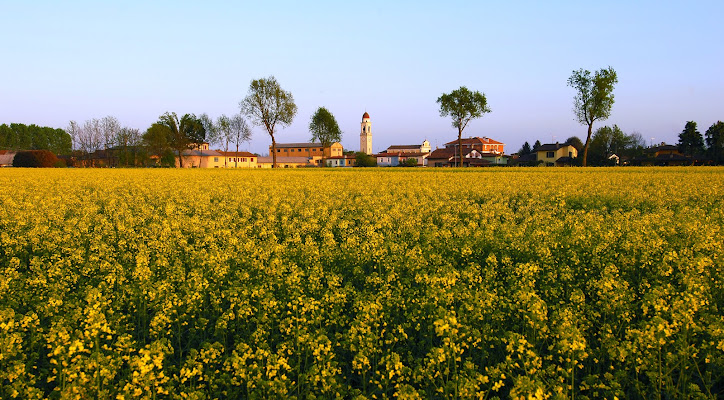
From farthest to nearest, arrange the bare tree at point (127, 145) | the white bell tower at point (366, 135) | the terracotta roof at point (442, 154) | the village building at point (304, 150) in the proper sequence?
the white bell tower at point (366, 135)
the village building at point (304, 150)
the terracotta roof at point (442, 154)
the bare tree at point (127, 145)

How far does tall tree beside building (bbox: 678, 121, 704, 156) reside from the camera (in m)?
97.6

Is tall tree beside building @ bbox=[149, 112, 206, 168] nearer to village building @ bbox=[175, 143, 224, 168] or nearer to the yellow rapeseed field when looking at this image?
village building @ bbox=[175, 143, 224, 168]

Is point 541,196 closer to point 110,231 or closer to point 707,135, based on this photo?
point 110,231

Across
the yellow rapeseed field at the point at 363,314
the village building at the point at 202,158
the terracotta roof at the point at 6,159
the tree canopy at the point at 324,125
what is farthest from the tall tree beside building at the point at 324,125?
the yellow rapeseed field at the point at 363,314

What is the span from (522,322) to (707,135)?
361 feet

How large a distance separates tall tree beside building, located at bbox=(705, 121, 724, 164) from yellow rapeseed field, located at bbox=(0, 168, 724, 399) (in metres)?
88.4

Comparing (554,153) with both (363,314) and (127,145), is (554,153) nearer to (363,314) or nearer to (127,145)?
(127,145)

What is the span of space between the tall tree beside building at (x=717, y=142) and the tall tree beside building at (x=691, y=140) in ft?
27.9

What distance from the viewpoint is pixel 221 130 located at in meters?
130

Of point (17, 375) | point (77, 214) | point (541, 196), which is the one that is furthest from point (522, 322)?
point (541, 196)

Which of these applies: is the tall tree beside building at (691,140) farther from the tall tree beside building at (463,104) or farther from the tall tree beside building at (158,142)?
the tall tree beside building at (158,142)

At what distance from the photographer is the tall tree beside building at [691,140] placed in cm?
9756

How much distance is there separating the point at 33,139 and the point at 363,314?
19006cm

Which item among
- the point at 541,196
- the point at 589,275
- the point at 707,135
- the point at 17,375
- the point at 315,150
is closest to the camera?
the point at 17,375
